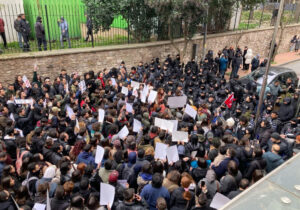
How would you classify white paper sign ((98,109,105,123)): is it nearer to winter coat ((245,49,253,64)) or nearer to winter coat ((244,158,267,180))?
winter coat ((244,158,267,180))

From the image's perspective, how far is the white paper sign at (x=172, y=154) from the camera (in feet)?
15.8


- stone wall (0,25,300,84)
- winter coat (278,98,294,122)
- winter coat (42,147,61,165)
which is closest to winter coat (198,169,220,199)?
winter coat (42,147,61,165)

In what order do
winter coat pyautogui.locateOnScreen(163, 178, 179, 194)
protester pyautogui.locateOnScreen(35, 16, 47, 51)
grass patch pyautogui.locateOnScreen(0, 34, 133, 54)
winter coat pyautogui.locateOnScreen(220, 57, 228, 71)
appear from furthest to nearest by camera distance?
winter coat pyautogui.locateOnScreen(220, 57, 228, 71) < protester pyautogui.locateOnScreen(35, 16, 47, 51) < grass patch pyautogui.locateOnScreen(0, 34, 133, 54) < winter coat pyautogui.locateOnScreen(163, 178, 179, 194)

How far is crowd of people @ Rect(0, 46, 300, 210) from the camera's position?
3.99 m

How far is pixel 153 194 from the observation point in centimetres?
404

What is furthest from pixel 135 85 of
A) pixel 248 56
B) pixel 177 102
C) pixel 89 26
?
pixel 248 56

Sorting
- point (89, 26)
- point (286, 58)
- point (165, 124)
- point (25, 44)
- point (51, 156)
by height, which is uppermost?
point (89, 26)

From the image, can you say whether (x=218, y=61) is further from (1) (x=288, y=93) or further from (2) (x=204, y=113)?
(2) (x=204, y=113)

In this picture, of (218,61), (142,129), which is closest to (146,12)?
(218,61)

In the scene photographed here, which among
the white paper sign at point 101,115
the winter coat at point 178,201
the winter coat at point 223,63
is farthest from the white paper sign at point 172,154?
the winter coat at point 223,63

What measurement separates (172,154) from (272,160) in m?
1.94

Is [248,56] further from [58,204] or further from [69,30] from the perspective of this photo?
[58,204]

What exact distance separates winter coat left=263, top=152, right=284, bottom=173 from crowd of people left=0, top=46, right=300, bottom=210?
0.7 inches

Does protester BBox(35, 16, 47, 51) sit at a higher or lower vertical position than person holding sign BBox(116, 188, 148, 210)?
higher
